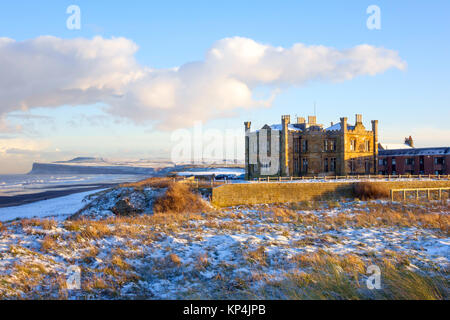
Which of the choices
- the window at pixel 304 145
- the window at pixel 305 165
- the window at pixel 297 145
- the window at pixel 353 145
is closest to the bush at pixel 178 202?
the window at pixel 297 145

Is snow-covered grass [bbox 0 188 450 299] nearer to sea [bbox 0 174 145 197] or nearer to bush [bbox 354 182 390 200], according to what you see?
bush [bbox 354 182 390 200]

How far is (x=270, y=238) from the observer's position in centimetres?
1203

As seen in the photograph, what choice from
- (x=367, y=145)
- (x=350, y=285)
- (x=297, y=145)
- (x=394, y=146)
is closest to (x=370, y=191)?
(x=297, y=145)

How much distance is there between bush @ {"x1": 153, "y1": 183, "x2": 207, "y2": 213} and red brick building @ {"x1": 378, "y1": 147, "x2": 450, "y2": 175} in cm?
4083

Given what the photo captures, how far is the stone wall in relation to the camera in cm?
2928

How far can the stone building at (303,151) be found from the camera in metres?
41.4

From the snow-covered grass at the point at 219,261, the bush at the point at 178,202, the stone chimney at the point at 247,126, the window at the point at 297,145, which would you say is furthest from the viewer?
the stone chimney at the point at 247,126

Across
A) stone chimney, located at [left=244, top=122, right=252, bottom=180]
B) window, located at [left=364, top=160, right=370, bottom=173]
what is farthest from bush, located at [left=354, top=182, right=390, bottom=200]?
stone chimney, located at [left=244, top=122, right=252, bottom=180]

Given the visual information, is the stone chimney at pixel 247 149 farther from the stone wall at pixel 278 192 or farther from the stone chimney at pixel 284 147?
the stone wall at pixel 278 192

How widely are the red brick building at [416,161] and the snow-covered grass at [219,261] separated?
41846 millimetres

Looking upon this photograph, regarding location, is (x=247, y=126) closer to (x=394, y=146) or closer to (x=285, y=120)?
(x=285, y=120)

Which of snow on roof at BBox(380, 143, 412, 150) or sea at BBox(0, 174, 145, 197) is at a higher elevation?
snow on roof at BBox(380, 143, 412, 150)

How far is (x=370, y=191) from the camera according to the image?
31.8 meters

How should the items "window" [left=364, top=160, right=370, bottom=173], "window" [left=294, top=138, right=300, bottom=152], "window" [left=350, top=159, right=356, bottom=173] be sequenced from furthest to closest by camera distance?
"window" [left=364, top=160, right=370, bottom=173] → "window" [left=350, top=159, right=356, bottom=173] → "window" [left=294, top=138, right=300, bottom=152]
